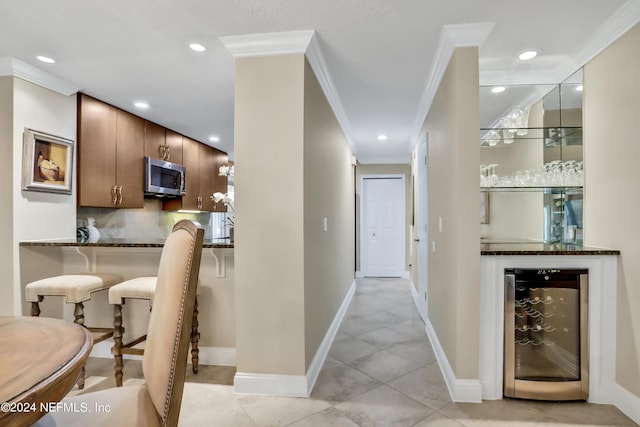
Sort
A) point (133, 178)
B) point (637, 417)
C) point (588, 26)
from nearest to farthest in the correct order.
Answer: point (637, 417) < point (588, 26) < point (133, 178)

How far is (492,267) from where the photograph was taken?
7.30ft

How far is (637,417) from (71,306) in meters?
4.21

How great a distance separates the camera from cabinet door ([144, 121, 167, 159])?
4055 mm

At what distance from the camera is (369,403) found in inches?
86.4

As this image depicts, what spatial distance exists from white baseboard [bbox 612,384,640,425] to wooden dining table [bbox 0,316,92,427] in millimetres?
2804

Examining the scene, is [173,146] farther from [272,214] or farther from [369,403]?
[369,403]

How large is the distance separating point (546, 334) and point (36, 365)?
8.62 ft

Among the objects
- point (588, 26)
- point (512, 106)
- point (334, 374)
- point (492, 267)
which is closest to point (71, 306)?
point (334, 374)

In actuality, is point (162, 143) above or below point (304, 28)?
below

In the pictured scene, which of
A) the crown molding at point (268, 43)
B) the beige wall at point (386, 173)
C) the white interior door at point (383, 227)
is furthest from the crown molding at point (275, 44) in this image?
the white interior door at point (383, 227)

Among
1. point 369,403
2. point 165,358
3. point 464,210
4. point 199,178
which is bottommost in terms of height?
point 369,403

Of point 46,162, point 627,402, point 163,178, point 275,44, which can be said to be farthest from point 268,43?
point 627,402

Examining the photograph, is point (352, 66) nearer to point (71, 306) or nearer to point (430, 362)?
point (430, 362)

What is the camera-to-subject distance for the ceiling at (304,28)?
1.91m
